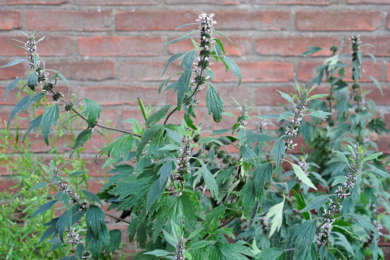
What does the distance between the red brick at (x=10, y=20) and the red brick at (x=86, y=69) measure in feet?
0.68

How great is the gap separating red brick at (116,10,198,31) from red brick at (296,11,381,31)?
490 millimetres

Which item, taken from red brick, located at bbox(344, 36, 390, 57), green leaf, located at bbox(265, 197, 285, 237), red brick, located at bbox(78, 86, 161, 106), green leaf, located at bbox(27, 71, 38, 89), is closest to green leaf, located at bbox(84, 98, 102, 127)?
green leaf, located at bbox(27, 71, 38, 89)

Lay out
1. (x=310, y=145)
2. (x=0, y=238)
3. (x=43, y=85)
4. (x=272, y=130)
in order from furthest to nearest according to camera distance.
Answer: (x=272, y=130) < (x=310, y=145) < (x=0, y=238) < (x=43, y=85)

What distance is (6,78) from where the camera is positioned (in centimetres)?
146

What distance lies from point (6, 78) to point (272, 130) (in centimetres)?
120

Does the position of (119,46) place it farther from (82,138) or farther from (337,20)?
(337,20)

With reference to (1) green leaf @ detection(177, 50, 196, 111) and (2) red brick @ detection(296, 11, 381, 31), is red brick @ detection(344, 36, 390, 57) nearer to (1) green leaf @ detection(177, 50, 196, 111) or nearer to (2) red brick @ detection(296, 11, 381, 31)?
(2) red brick @ detection(296, 11, 381, 31)

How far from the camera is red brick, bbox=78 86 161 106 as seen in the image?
147 cm

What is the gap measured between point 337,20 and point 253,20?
0.37 meters

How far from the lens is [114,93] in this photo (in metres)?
1.48

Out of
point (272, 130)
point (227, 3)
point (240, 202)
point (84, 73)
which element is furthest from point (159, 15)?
point (240, 202)

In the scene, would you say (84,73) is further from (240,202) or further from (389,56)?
(389,56)

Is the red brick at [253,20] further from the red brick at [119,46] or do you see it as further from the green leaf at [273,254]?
the green leaf at [273,254]

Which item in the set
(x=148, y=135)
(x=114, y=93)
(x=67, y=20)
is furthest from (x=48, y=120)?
(x=67, y=20)
